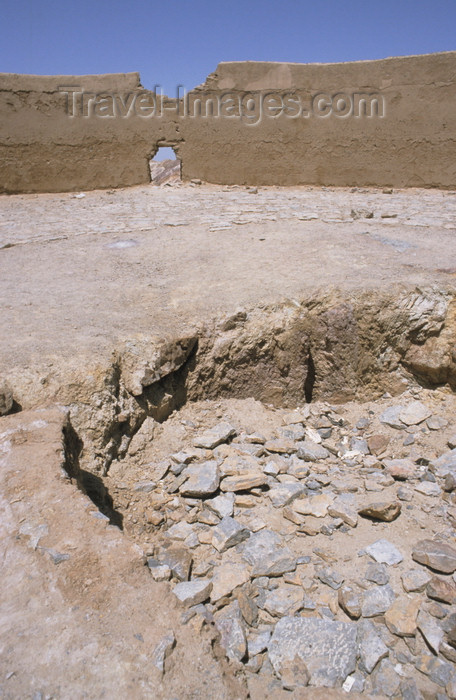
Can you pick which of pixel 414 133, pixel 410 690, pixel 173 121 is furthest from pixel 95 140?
pixel 410 690

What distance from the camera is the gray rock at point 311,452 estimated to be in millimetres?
3350

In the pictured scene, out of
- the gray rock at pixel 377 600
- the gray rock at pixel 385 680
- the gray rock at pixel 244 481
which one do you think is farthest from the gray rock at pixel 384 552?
the gray rock at pixel 244 481

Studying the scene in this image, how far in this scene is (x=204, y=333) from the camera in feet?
11.8

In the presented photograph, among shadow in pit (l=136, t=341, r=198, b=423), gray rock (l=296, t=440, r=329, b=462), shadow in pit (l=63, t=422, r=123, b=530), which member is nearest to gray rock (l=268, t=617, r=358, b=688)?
shadow in pit (l=63, t=422, r=123, b=530)

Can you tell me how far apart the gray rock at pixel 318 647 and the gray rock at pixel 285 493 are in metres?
0.81

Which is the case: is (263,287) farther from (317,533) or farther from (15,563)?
(15,563)

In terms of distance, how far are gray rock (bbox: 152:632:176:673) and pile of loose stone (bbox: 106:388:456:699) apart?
13 centimetres

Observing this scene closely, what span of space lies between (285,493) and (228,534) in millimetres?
473

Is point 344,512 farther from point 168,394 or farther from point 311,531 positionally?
point 168,394

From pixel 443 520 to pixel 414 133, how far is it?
7.02m

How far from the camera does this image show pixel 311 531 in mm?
2713

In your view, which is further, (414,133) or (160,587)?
(414,133)

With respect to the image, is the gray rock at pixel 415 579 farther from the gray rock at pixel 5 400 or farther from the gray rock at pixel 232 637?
the gray rock at pixel 5 400

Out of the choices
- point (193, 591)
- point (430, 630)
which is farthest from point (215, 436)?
point (430, 630)
